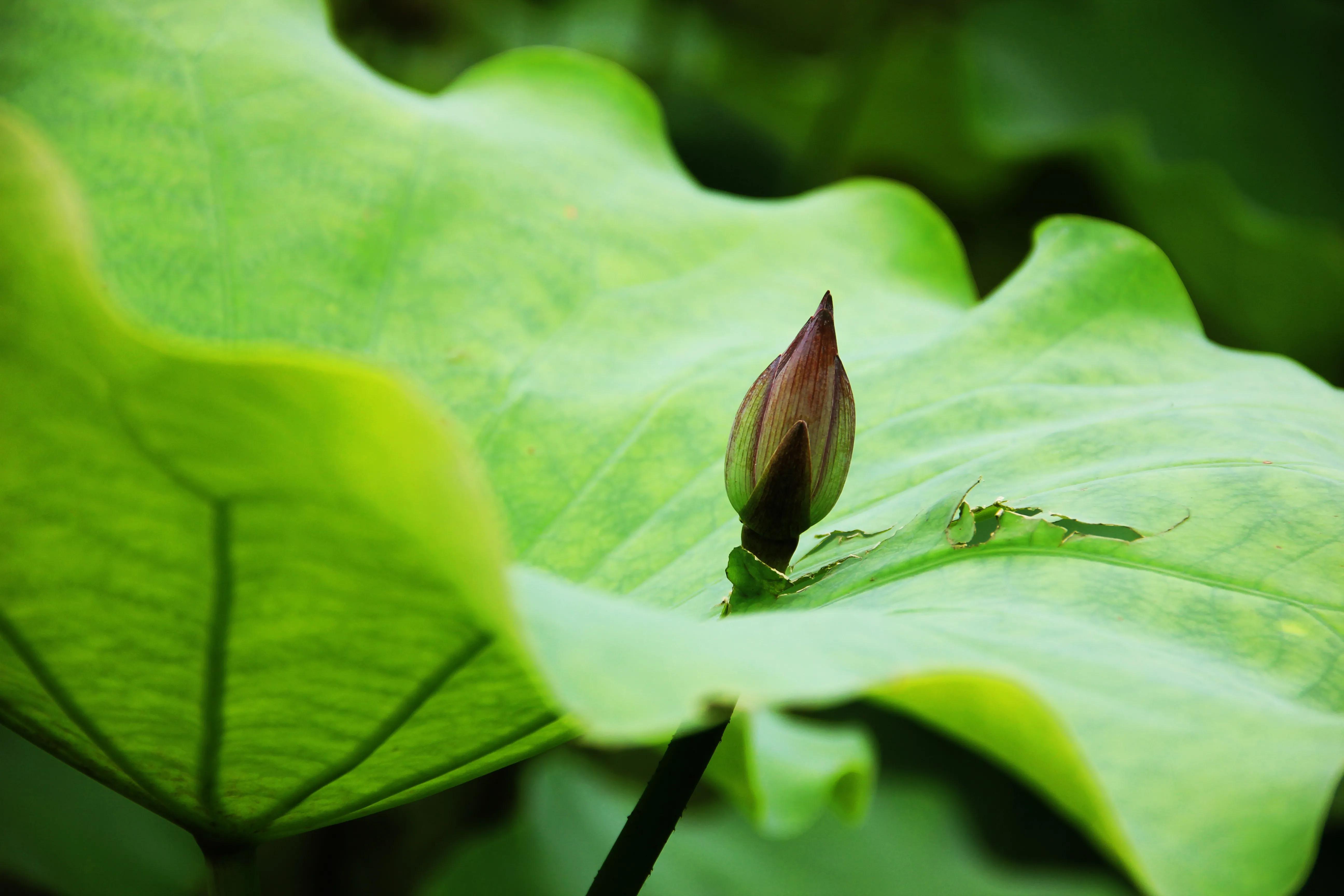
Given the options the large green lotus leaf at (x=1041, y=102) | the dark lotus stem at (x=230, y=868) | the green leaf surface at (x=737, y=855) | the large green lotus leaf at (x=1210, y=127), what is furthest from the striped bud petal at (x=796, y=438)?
the large green lotus leaf at (x=1210, y=127)

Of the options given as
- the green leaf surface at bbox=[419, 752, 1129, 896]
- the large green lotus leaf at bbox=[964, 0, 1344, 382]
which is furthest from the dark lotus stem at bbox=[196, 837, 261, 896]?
the large green lotus leaf at bbox=[964, 0, 1344, 382]

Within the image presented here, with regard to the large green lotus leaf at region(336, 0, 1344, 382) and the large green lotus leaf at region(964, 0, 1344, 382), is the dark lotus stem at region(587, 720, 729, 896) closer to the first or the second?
the large green lotus leaf at region(336, 0, 1344, 382)

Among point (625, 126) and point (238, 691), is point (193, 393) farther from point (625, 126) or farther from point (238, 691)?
point (625, 126)

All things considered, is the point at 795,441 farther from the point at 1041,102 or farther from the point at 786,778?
the point at 1041,102

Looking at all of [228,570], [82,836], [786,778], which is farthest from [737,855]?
[228,570]

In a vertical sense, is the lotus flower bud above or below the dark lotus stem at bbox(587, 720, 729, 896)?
above

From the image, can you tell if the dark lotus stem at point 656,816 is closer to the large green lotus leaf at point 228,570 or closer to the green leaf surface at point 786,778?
the large green lotus leaf at point 228,570

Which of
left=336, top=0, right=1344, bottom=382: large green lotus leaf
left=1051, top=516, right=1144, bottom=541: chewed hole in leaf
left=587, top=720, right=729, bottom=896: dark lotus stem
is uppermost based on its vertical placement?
left=1051, top=516, right=1144, bottom=541: chewed hole in leaf

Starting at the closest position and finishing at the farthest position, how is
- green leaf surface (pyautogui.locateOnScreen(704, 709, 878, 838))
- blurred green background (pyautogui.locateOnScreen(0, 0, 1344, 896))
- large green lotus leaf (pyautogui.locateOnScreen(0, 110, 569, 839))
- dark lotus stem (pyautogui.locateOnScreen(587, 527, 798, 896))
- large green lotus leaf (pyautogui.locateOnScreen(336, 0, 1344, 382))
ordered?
large green lotus leaf (pyautogui.locateOnScreen(0, 110, 569, 839))
dark lotus stem (pyautogui.locateOnScreen(587, 527, 798, 896))
green leaf surface (pyautogui.locateOnScreen(704, 709, 878, 838))
blurred green background (pyautogui.locateOnScreen(0, 0, 1344, 896))
large green lotus leaf (pyautogui.locateOnScreen(336, 0, 1344, 382))
